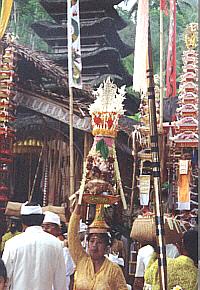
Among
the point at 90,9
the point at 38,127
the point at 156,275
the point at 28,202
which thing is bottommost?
the point at 156,275

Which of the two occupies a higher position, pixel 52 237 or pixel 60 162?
pixel 60 162

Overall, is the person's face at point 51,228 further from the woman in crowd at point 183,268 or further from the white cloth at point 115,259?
the woman in crowd at point 183,268

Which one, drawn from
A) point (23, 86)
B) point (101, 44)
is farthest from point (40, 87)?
point (101, 44)

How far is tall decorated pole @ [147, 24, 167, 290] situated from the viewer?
188 inches

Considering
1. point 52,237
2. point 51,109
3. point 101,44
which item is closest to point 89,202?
point 52,237

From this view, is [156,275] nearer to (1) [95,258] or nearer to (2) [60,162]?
(1) [95,258]

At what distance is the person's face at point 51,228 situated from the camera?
16.5ft

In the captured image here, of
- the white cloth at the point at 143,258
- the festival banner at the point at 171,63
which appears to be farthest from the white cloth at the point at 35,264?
the festival banner at the point at 171,63

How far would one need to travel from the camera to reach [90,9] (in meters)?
5.18

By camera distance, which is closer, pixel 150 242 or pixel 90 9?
pixel 150 242

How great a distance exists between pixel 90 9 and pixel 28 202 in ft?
4.16

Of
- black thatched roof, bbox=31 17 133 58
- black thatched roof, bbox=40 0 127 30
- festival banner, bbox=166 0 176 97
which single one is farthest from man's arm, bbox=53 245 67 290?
black thatched roof, bbox=40 0 127 30

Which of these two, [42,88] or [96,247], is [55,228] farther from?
[42,88]

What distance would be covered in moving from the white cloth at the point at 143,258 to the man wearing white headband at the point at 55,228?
39cm
